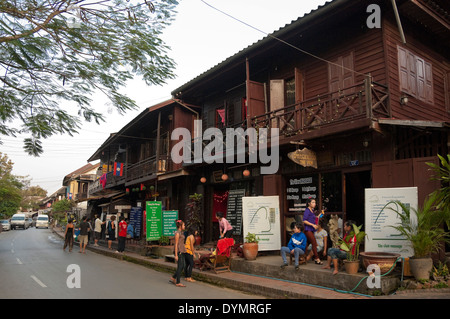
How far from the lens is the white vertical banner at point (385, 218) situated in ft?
25.6

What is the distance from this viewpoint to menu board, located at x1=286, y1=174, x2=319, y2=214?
11.3 m

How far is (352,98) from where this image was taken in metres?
10.3

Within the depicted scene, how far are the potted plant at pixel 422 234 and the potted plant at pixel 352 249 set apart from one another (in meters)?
0.79

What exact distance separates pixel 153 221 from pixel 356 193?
895cm

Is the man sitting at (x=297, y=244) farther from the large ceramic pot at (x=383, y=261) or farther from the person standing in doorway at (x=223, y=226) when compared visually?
the person standing in doorway at (x=223, y=226)

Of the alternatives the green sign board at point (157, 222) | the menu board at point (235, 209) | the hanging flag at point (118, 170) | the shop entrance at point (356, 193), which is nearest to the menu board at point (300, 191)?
the shop entrance at point (356, 193)

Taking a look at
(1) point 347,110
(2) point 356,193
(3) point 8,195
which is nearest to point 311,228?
(2) point 356,193

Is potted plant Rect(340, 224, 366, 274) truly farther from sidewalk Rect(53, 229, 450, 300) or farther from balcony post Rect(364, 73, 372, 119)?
balcony post Rect(364, 73, 372, 119)

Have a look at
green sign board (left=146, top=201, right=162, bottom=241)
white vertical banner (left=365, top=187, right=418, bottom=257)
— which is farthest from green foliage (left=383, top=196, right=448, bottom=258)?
green sign board (left=146, top=201, right=162, bottom=241)

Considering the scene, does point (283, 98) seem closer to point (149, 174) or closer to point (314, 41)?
point (314, 41)

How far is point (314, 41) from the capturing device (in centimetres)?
1195

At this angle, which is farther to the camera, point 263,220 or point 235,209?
point 235,209

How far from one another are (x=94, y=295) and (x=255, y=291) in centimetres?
374

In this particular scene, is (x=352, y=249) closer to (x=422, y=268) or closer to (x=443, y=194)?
(x=422, y=268)
